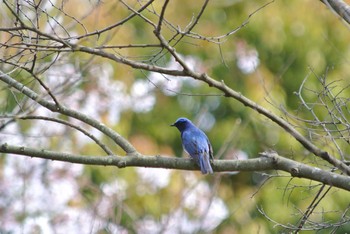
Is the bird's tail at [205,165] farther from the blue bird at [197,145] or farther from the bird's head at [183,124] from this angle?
the bird's head at [183,124]

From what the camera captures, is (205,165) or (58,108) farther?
(205,165)

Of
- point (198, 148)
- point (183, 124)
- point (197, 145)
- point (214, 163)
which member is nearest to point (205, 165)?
point (214, 163)

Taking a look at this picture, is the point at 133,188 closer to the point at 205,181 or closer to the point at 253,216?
the point at 205,181

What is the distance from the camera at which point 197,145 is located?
616 centimetres

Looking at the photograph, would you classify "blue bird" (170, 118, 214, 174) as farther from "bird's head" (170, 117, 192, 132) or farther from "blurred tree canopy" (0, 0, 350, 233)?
"blurred tree canopy" (0, 0, 350, 233)

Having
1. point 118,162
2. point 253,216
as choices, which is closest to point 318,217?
point 253,216

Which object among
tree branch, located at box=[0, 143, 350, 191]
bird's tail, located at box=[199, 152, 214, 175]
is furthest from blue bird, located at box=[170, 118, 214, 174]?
tree branch, located at box=[0, 143, 350, 191]

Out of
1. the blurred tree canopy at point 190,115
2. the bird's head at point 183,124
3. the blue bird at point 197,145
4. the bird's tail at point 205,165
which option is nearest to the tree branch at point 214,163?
the bird's tail at point 205,165

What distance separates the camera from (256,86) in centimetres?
1120

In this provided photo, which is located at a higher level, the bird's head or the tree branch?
the bird's head

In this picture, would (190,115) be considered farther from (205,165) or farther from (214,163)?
(214,163)

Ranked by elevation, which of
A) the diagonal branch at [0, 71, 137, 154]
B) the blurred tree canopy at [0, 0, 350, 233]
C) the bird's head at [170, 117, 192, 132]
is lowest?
the diagonal branch at [0, 71, 137, 154]

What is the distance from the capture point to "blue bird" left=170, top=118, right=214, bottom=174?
5136 millimetres

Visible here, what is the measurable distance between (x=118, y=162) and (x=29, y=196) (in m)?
5.93
